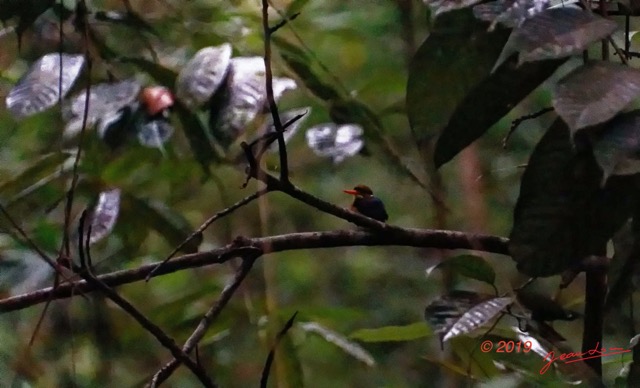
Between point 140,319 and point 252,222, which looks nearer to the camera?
point 140,319

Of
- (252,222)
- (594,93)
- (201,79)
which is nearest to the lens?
(594,93)

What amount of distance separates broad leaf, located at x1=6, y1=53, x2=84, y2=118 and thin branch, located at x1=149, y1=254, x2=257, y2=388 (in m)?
0.26

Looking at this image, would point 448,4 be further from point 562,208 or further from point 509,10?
point 562,208

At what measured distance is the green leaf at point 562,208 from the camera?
527mm

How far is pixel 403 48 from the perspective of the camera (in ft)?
4.39

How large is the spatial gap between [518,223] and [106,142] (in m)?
0.47

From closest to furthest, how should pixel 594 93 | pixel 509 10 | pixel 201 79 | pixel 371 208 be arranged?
1. pixel 594 93
2. pixel 509 10
3. pixel 201 79
4. pixel 371 208

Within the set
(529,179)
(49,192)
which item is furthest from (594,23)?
(49,192)

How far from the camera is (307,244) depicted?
72 cm

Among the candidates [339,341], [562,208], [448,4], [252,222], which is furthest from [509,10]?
[252,222]

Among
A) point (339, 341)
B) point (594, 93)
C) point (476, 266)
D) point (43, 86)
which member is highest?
point (594, 93)

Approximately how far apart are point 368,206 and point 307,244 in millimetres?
187

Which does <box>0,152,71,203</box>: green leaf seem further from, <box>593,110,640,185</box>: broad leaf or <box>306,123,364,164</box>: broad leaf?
<box>593,110,640,185</box>: broad leaf

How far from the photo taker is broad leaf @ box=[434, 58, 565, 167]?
1.91 feet
